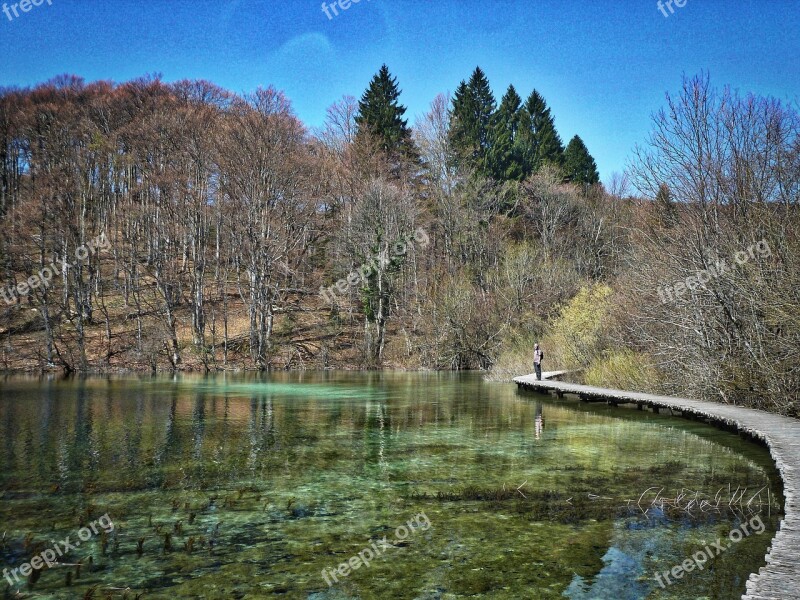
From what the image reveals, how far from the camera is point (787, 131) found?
45.9 feet

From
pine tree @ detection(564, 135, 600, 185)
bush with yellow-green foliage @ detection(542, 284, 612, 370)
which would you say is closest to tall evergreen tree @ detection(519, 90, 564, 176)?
pine tree @ detection(564, 135, 600, 185)

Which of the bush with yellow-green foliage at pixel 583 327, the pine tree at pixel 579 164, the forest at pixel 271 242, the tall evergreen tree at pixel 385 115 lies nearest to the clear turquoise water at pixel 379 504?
the bush with yellow-green foliage at pixel 583 327

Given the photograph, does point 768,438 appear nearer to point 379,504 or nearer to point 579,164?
point 379,504

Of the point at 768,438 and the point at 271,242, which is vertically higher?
the point at 271,242

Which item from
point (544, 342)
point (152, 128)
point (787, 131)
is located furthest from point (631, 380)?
point (152, 128)

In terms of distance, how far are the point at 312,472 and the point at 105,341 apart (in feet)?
95.3

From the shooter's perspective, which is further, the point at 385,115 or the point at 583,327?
the point at 385,115

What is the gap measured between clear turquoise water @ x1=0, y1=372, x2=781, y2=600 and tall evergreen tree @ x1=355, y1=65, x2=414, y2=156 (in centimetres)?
3445

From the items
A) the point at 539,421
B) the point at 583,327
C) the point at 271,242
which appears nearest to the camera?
the point at 539,421

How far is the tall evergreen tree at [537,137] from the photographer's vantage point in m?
51.8

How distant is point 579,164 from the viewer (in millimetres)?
54156

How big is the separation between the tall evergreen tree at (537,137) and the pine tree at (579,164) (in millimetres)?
786

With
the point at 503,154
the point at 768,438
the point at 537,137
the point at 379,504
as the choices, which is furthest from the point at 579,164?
the point at 379,504

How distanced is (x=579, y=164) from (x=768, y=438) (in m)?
47.3
